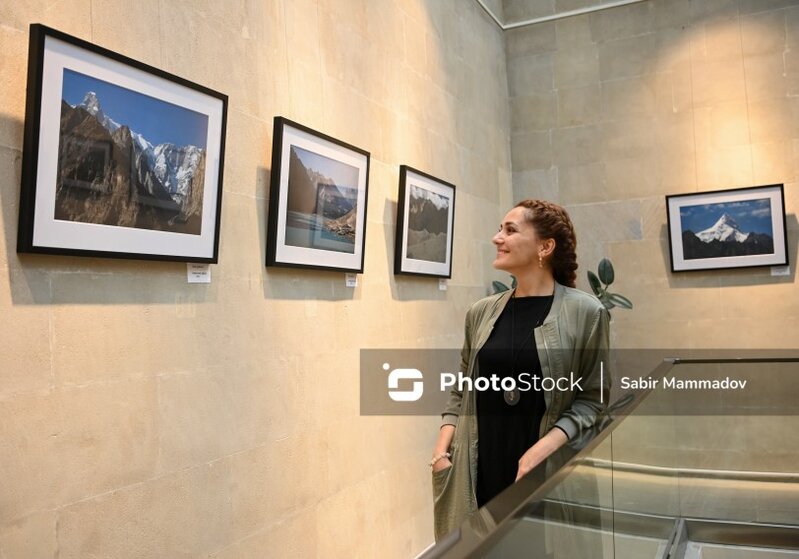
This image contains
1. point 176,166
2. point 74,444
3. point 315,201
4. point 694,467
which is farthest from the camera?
point 694,467

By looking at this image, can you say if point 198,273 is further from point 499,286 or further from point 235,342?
point 499,286

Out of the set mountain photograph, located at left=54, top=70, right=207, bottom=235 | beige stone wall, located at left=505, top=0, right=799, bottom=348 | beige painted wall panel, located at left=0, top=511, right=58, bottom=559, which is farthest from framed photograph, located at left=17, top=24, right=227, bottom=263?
beige stone wall, located at left=505, top=0, right=799, bottom=348

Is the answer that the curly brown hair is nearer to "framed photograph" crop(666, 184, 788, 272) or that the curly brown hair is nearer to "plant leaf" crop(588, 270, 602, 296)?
"plant leaf" crop(588, 270, 602, 296)

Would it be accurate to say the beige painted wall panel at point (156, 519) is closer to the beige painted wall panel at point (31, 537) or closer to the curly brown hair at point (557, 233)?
the beige painted wall panel at point (31, 537)

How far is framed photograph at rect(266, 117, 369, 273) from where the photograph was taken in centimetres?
372

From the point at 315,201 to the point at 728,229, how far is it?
4.51 metres

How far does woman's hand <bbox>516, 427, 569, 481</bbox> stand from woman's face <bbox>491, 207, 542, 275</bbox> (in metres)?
0.69

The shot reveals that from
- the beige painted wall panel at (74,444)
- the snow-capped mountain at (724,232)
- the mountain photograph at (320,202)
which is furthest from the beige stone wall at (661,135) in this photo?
the beige painted wall panel at (74,444)

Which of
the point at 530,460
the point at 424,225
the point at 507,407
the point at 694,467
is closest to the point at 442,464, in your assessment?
the point at 507,407

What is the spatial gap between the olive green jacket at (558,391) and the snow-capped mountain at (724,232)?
4.48 m

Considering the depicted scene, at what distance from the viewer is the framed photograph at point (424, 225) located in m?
5.07

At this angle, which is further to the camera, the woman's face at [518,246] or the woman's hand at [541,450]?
the woman's face at [518,246]

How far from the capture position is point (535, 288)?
116 inches

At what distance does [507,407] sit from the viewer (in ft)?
9.30
